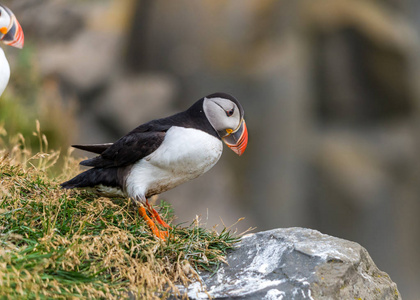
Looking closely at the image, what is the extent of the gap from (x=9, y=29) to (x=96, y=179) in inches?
45.2

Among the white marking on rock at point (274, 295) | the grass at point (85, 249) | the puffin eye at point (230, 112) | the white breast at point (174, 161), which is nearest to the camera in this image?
the grass at point (85, 249)

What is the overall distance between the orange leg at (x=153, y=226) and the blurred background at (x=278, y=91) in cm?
374

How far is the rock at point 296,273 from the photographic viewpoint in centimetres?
217

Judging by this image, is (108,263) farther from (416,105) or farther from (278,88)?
(416,105)

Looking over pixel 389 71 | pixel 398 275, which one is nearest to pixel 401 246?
pixel 398 275

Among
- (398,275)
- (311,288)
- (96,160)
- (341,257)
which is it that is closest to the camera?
(311,288)

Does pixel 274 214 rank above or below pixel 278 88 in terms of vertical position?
below

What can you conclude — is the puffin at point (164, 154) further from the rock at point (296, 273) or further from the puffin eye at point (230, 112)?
the rock at point (296, 273)

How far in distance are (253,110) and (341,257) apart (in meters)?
4.47

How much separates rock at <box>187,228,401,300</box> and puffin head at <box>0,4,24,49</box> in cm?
196

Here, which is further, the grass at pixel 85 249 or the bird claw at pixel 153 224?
the bird claw at pixel 153 224

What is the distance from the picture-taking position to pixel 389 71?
6.64 m

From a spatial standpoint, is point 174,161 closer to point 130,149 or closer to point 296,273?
point 130,149

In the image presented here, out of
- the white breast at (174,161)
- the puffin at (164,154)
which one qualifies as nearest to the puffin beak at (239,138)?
the puffin at (164,154)
